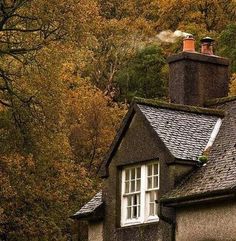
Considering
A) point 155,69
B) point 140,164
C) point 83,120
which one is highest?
point 155,69

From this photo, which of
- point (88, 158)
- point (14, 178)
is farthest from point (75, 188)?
point (88, 158)

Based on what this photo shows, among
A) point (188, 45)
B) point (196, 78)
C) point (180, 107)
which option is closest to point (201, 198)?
point (180, 107)

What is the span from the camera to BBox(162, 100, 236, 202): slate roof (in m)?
23.0

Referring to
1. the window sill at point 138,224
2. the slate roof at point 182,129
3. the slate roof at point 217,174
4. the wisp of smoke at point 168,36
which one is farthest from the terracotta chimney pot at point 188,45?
the wisp of smoke at point 168,36

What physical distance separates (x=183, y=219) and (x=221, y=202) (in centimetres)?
156

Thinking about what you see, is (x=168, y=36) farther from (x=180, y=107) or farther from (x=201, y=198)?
(x=201, y=198)

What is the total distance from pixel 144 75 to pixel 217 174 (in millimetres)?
51157

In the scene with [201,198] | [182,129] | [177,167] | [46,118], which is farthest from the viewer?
[46,118]

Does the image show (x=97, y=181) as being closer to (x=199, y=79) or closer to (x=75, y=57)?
(x=75, y=57)

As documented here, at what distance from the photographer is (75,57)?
3844cm

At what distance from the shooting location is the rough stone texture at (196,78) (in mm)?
28531

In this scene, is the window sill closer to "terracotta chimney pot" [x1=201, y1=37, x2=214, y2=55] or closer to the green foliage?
"terracotta chimney pot" [x1=201, y1=37, x2=214, y2=55]

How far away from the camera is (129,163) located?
86.6 ft

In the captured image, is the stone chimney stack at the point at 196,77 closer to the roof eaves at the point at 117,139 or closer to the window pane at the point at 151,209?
the roof eaves at the point at 117,139
